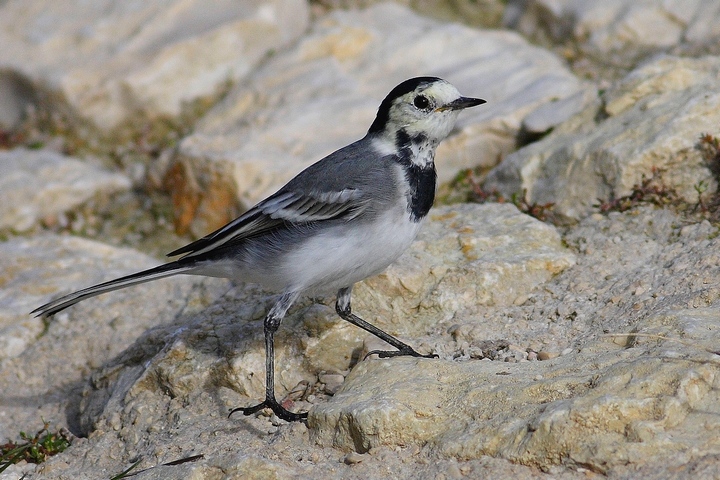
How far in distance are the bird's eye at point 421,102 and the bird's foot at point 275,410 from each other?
84.5 inches

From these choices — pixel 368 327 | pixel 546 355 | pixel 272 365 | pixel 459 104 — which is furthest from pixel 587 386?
pixel 459 104

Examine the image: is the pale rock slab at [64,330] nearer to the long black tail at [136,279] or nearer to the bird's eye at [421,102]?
the long black tail at [136,279]

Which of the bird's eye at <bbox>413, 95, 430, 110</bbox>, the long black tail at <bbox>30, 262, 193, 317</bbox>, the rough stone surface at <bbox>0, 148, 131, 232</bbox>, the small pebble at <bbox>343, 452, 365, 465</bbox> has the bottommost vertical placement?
the small pebble at <bbox>343, 452, 365, 465</bbox>

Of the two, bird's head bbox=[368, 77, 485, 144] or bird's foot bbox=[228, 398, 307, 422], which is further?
bird's head bbox=[368, 77, 485, 144]

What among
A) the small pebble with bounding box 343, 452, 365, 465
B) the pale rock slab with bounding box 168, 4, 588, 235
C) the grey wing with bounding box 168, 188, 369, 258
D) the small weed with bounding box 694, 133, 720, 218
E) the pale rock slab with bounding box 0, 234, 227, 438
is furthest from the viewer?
the pale rock slab with bounding box 168, 4, 588, 235

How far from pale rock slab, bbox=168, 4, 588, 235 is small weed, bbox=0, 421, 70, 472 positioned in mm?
3319

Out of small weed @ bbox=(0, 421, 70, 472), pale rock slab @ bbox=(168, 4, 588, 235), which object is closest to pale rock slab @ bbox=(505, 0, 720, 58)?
pale rock slab @ bbox=(168, 4, 588, 235)

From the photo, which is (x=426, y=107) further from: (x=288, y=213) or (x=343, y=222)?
(x=288, y=213)

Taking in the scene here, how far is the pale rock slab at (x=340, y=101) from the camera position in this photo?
8.62m

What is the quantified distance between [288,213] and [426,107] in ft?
3.83

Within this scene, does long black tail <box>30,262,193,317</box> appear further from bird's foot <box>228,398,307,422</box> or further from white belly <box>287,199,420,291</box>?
bird's foot <box>228,398,307,422</box>

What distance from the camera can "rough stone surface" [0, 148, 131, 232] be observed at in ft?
30.4

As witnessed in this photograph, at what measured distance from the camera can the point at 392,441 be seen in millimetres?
4496

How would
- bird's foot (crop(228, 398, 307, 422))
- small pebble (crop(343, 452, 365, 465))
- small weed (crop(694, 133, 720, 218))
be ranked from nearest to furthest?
small pebble (crop(343, 452, 365, 465)), bird's foot (crop(228, 398, 307, 422)), small weed (crop(694, 133, 720, 218))
